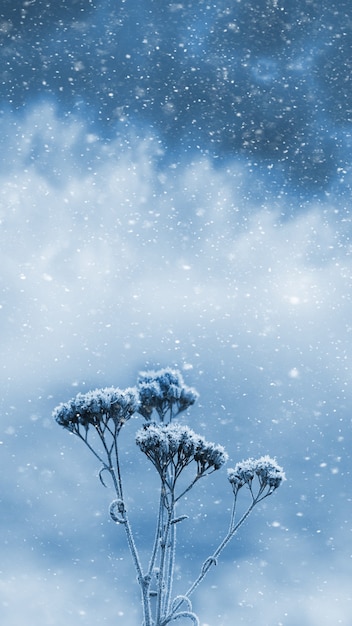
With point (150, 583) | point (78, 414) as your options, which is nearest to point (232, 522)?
point (150, 583)

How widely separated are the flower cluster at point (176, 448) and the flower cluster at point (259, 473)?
36 centimetres

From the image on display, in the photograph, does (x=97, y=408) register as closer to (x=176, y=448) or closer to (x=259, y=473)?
(x=176, y=448)

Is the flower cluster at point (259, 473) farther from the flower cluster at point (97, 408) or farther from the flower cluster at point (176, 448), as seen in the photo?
the flower cluster at point (97, 408)

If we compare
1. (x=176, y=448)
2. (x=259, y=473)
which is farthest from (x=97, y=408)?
(x=259, y=473)

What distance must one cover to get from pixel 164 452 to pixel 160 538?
784 millimetres

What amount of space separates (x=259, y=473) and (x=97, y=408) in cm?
168

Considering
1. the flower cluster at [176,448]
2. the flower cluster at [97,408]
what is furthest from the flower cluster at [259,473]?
the flower cluster at [97,408]

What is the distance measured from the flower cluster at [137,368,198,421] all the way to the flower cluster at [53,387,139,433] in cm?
53

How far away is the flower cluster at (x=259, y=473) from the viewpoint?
5.72 metres

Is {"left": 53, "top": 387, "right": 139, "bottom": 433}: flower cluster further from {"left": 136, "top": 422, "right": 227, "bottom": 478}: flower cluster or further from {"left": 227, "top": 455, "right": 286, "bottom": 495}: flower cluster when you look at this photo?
{"left": 227, "top": 455, "right": 286, "bottom": 495}: flower cluster

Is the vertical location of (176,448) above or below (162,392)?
below

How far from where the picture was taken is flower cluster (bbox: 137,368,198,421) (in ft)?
19.8

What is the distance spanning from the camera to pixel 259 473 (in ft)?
18.9

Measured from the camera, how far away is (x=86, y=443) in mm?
5422
